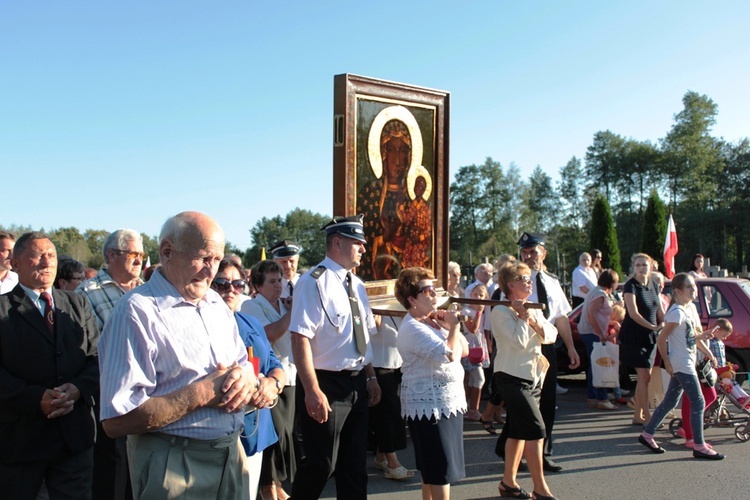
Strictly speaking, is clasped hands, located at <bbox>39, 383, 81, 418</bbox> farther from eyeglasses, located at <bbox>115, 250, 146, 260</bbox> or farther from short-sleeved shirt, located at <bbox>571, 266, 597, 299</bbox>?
short-sleeved shirt, located at <bbox>571, 266, 597, 299</bbox>

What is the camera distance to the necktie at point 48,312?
4.00m

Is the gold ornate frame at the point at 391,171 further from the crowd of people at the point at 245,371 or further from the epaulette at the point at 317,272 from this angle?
the epaulette at the point at 317,272

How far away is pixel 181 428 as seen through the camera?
260 centimetres

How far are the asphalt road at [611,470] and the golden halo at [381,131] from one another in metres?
2.78

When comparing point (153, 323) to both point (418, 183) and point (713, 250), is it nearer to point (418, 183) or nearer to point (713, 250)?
point (418, 183)

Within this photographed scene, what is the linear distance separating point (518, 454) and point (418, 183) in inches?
96.0

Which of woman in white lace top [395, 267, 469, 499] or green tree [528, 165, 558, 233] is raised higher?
green tree [528, 165, 558, 233]

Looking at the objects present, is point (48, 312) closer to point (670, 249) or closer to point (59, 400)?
point (59, 400)

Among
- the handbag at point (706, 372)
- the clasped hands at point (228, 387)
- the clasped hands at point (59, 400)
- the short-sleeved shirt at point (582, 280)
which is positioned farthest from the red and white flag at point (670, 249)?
the clasped hands at point (228, 387)

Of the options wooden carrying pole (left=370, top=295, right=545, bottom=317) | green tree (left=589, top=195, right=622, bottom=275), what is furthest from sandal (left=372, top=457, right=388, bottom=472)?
green tree (left=589, top=195, right=622, bottom=275)

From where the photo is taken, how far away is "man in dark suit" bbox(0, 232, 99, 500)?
12.3 feet

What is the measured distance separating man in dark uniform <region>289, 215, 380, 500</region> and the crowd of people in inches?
Answer: 0.5

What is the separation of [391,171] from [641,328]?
432 centimetres

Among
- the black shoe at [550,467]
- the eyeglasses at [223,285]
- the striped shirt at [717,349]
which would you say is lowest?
the black shoe at [550,467]
